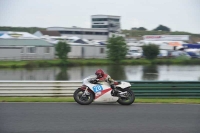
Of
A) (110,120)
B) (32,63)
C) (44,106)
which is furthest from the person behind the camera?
(32,63)

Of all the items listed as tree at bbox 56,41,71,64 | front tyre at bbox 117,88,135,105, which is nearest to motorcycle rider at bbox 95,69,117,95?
front tyre at bbox 117,88,135,105

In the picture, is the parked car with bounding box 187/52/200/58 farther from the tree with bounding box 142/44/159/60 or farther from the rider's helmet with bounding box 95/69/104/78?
the rider's helmet with bounding box 95/69/104/78

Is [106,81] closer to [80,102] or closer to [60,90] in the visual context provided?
[80,102]

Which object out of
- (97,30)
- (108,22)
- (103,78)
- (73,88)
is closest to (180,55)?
(73,88)

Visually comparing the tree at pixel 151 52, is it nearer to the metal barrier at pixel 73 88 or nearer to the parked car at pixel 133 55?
the parked car at pixel 133 55

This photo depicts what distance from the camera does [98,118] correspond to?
9.62m

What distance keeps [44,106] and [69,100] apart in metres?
1.85

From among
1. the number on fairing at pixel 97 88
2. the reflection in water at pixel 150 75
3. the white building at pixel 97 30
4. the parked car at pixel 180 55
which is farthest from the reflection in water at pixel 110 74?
the white building at pixel 97 30

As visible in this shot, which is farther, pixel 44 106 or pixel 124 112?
pixel 44 106

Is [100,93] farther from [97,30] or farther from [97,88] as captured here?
[97,30]

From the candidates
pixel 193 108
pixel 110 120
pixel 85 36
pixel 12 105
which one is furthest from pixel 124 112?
pixel 85 36

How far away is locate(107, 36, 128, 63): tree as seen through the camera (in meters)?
51.2

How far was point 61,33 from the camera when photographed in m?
98.4

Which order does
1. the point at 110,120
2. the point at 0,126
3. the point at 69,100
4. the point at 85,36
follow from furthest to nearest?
the point at 85,36
the point at 69,100
the point at 110,120
the point at 0,126
